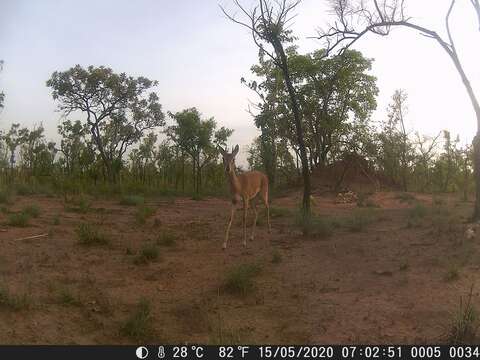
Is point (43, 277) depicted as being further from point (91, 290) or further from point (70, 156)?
point (70, 156)

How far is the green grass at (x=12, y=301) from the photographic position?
16.5 feet

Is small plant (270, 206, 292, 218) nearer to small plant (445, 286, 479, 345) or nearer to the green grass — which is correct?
small plant (445, 286, 479, 345)

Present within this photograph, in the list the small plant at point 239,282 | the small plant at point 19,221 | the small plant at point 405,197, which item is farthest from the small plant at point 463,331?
the small plant at point 405,197

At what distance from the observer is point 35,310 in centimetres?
510

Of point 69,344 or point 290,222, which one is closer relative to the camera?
point 69,344

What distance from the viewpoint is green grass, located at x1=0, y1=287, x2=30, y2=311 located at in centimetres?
503

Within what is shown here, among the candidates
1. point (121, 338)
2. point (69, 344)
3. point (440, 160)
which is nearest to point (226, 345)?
point (121, 338)

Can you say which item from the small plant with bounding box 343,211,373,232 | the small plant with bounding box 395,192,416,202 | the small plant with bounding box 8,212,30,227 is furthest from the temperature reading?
the small plant with bounding box 395,192,416,202

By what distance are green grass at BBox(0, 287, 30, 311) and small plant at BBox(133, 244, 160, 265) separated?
2.27 metres

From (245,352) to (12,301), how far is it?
271 cm

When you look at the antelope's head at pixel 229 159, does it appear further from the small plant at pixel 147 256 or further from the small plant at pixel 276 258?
the small plant at pixel 147 256

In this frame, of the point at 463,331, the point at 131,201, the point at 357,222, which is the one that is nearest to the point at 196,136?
the point at 131,201

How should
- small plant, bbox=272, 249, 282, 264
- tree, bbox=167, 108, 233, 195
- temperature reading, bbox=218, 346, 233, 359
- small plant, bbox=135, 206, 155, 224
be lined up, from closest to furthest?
1. temperature reading, bbox=218, 346, 233, 359
2. small plant, bbox=272, 249, 282, 264
3. small plant, bbox=135, 206, 155, 224
4. tree, bbox=167, 108, 233, 195

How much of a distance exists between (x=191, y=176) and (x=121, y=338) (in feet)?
69.6
